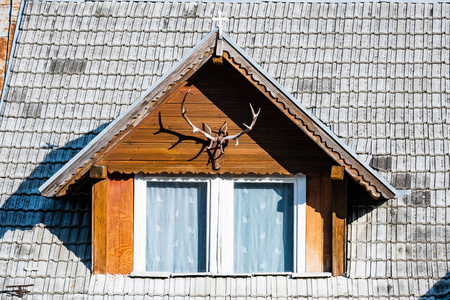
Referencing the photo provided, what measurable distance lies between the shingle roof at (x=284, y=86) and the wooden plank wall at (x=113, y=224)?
0.17 m

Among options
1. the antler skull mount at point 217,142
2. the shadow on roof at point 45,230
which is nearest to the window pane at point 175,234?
the antler skull mount at point 217,142

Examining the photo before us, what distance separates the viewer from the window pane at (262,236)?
914cm

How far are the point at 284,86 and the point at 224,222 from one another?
219 cm

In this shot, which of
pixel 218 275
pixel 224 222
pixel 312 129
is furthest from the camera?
pixel 224 222

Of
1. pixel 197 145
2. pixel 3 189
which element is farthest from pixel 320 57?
pixel 3 189

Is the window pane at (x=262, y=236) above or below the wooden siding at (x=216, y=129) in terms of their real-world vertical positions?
below

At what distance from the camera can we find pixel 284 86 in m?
10.4

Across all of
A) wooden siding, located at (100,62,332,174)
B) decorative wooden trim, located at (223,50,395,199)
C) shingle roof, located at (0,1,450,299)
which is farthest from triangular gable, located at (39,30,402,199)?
shingle roof, located at (0,1,450,299)

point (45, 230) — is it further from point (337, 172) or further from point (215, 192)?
point (337, 172)

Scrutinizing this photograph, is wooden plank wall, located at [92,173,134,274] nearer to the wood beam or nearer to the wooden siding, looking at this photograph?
the wooden siding

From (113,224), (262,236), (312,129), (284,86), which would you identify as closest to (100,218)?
(113,224)

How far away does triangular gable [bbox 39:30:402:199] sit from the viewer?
8.60 meters

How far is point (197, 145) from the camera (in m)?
9.06

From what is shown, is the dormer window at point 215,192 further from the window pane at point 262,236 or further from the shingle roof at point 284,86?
the shingle roof at point 284,86
